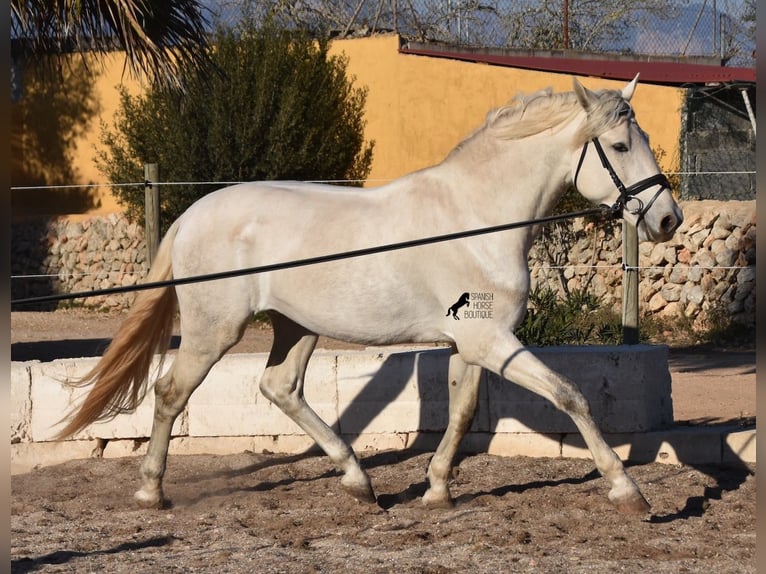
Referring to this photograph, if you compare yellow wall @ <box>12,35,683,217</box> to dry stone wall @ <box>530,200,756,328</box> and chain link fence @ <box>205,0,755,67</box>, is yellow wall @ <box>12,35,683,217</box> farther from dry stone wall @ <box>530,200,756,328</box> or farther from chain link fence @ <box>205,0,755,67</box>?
dry stone wall @ <box>530,200,756,328</box>

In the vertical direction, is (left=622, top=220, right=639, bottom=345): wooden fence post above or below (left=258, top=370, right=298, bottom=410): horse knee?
above

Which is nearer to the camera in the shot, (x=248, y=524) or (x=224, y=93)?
(x=248, y=524)

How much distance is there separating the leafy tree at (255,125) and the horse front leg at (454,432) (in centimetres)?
1024

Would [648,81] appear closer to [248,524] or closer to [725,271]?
[725,271]

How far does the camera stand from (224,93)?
613 inches

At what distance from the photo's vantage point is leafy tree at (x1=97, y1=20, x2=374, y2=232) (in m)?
15.5

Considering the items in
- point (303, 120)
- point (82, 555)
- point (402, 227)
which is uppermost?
point (303, 120)

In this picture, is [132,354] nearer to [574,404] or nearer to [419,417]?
[419,417]

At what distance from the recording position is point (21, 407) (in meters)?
6.67

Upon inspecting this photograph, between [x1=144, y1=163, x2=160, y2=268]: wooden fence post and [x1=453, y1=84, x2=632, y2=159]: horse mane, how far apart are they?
3.21 meters

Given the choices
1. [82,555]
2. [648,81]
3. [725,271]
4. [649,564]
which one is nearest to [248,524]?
[82,555]

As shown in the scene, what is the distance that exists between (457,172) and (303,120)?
11.0 m

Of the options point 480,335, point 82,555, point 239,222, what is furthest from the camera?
point 239,222

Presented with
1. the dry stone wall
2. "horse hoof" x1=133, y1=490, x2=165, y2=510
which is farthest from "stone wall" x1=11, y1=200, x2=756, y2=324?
"horse hoof" x1=133, y1=490, x2=165, y2=510
